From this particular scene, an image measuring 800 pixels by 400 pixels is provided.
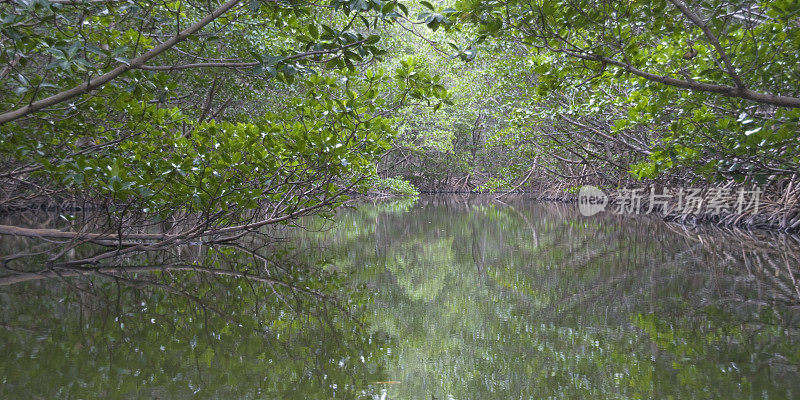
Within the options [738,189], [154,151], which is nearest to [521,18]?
[154,151]

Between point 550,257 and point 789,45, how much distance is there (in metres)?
2.48

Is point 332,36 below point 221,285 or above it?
above

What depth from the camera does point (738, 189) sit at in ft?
26.9

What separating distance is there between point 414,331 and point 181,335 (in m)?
1.07

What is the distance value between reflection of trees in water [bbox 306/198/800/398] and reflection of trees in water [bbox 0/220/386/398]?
249 mm

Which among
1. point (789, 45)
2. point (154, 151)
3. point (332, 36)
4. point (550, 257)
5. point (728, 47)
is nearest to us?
point (332, 36)

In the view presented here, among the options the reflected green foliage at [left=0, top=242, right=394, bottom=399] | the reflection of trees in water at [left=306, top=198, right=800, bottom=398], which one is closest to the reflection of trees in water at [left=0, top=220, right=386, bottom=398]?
the reflected green foliage at [left=0, top=242, right=394, bottom=399]

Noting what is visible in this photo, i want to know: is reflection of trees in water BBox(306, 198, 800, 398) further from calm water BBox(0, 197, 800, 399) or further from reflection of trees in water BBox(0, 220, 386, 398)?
reflection of trees in water BBox(0, 220, 386, 398)

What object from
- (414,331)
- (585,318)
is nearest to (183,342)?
(414,331)

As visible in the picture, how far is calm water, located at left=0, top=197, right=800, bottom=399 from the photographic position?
5.91 feet

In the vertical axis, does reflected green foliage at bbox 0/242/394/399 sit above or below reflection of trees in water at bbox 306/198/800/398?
below

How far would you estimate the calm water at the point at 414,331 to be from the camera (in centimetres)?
180

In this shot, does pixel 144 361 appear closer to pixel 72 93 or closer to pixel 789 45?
pixel 72 93

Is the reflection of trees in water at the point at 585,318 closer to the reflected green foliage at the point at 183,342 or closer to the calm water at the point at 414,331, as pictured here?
the calm water at the point at 414,331
